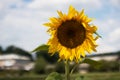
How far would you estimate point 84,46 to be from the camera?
2121 millimetres

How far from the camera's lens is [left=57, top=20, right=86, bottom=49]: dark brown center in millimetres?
2121

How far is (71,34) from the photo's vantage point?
212 centimetres

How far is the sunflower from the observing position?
6.85 ft

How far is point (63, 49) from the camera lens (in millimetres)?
2117

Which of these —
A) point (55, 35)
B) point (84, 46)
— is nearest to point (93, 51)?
point (84, 46)

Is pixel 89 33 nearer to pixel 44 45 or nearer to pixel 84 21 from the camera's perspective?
pixel 84 21

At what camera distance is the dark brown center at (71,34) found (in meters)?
2.12

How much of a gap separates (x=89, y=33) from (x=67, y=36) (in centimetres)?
11

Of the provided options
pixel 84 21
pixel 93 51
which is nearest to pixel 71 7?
pixel 84 21

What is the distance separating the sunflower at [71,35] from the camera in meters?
2.09

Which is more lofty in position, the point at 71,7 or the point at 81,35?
the point at 71,7

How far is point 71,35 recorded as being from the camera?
2117 millimetres

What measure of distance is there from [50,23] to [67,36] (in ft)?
0.36

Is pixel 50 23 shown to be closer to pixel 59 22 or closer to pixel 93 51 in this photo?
pixel 59 22
